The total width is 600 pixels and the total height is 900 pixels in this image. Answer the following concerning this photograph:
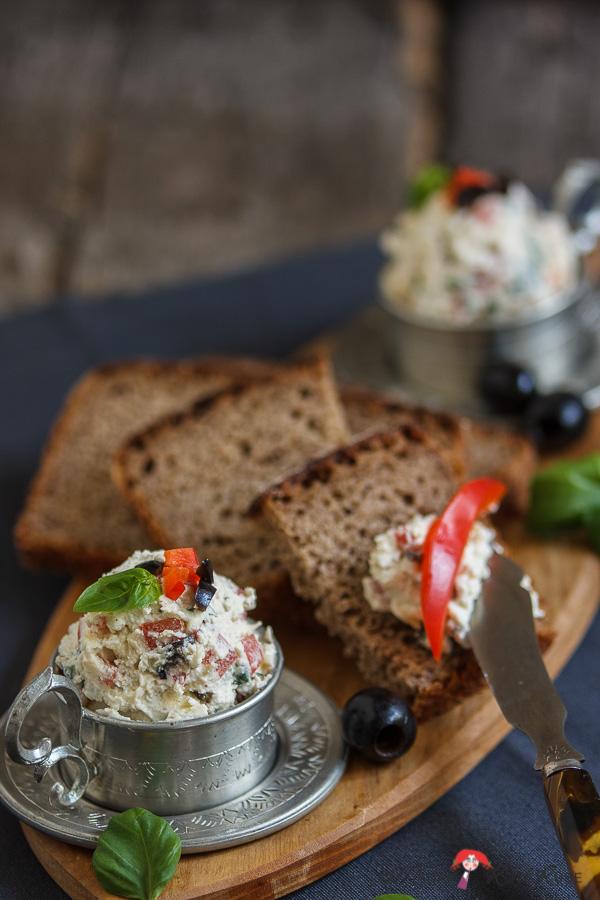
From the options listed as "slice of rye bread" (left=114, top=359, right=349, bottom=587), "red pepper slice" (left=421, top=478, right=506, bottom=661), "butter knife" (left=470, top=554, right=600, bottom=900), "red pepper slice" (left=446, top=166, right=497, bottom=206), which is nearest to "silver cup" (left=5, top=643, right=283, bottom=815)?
"red pepper slice" (left=421, top=478, right=506, bottom=661)

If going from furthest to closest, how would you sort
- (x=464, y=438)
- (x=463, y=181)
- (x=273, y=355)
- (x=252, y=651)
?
1. (x=273, y=355)
2. (x=463, y=181)
3. (x=464, y=438)
4. (x=252, y=651)

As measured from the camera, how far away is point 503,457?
377cm

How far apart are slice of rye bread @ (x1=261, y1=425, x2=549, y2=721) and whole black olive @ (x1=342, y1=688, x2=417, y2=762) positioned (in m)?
0.12

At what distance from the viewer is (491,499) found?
3.04 m

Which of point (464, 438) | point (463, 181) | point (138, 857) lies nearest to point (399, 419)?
point (464, 438)

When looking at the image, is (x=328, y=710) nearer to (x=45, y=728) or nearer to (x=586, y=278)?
(x=45, y=728)

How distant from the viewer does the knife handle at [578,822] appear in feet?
6.96

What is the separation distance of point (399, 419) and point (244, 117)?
199 inches

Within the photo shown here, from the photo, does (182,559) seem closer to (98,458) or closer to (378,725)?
(378,725)

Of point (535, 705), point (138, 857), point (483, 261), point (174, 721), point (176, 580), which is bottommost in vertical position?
point (138, 857)

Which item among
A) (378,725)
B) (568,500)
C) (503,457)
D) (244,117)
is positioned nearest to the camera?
(378,725)

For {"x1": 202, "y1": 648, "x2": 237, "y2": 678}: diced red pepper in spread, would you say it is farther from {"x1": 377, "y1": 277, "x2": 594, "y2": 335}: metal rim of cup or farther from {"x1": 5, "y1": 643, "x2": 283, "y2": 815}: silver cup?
{"x1": 377, "y1": 277, "x2": 594, "y2": 335}: metal rim of cup

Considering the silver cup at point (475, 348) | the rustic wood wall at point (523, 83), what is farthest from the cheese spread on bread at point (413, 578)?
the rustic wood wall at point (523, 83)

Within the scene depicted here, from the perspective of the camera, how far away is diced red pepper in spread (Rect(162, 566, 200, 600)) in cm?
235
